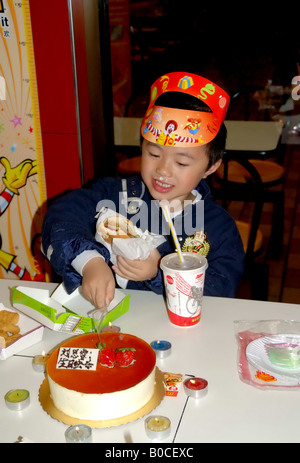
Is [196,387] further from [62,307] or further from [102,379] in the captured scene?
[62,307]

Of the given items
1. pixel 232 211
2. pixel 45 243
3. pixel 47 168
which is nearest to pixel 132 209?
pixel 45 243

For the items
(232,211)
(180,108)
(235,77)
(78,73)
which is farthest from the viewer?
(235,77)

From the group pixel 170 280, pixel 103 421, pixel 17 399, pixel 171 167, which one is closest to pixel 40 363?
pixel 17 399

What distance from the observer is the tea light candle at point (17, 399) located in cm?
92

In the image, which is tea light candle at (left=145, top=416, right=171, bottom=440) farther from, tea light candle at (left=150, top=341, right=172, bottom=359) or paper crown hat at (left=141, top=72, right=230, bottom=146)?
paper crown hat at (left=141, top=72, right=230, bottom=146)

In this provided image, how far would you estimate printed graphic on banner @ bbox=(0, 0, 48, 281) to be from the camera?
217 cm

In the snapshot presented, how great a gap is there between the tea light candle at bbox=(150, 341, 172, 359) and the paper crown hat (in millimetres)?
532

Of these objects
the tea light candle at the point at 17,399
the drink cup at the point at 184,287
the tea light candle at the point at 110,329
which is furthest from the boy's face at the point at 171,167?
the tea light candle at the point at 17,399

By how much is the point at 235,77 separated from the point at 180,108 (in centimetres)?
649

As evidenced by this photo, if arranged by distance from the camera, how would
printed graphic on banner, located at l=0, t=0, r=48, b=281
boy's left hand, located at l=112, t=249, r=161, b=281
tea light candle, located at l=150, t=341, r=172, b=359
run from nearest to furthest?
tea light candle, located at l=150, t=341, r=172, b=359 → boy's left hand, located at l=112, t=249, r=161, b=281 → printed graphic on banner, located at l=0, t=0, r=48, b=281

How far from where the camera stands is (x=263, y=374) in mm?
1018

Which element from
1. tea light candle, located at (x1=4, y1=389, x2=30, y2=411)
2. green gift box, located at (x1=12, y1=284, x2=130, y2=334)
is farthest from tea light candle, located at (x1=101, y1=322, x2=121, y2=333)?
tea light candle, located at (x1=4, y1=389, x2=30, y2=411)

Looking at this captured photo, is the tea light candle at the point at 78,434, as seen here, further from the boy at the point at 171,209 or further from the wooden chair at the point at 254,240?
the wooden chair at the point at 254,240
